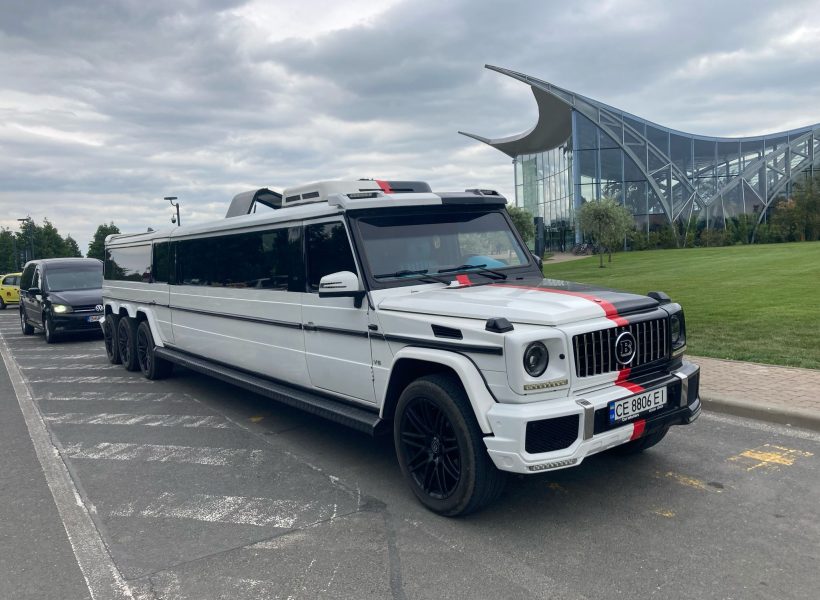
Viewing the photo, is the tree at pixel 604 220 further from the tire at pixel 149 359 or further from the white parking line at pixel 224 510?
the white parking line at pixel 224 510

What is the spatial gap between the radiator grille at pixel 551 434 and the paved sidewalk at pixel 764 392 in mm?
3207

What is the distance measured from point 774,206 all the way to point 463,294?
2245 inches

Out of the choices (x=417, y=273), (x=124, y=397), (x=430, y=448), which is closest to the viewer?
(x=430, y=448)

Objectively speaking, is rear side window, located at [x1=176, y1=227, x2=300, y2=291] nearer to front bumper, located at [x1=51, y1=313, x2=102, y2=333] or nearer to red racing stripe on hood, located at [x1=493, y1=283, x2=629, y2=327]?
red racing stripe on hood, located at [x1=493, y1=283, x2=629, y2=327]

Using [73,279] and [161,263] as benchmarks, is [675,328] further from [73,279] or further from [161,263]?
[73,279]

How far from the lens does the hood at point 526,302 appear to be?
384 centimetres

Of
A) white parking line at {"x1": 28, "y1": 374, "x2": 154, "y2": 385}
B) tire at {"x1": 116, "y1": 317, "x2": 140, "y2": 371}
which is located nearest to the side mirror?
white parking line at {"x1": 28, "y1": 374, "x2": 154, "y2": 385}

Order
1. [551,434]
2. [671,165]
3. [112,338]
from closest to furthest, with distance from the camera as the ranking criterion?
[551,434] < [112,338] < [671,165]

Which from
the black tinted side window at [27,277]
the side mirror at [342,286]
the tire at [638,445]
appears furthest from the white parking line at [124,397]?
the black tinted side window at [27,277]

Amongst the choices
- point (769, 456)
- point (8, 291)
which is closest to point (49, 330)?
point (769, 456)

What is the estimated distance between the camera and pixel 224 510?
14.4 ft

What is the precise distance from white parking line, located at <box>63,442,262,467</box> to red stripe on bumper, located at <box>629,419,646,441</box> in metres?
3.04

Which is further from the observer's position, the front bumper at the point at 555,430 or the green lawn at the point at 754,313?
the green lawn at the point at 754,313

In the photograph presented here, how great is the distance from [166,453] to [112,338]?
5832 millimetres
